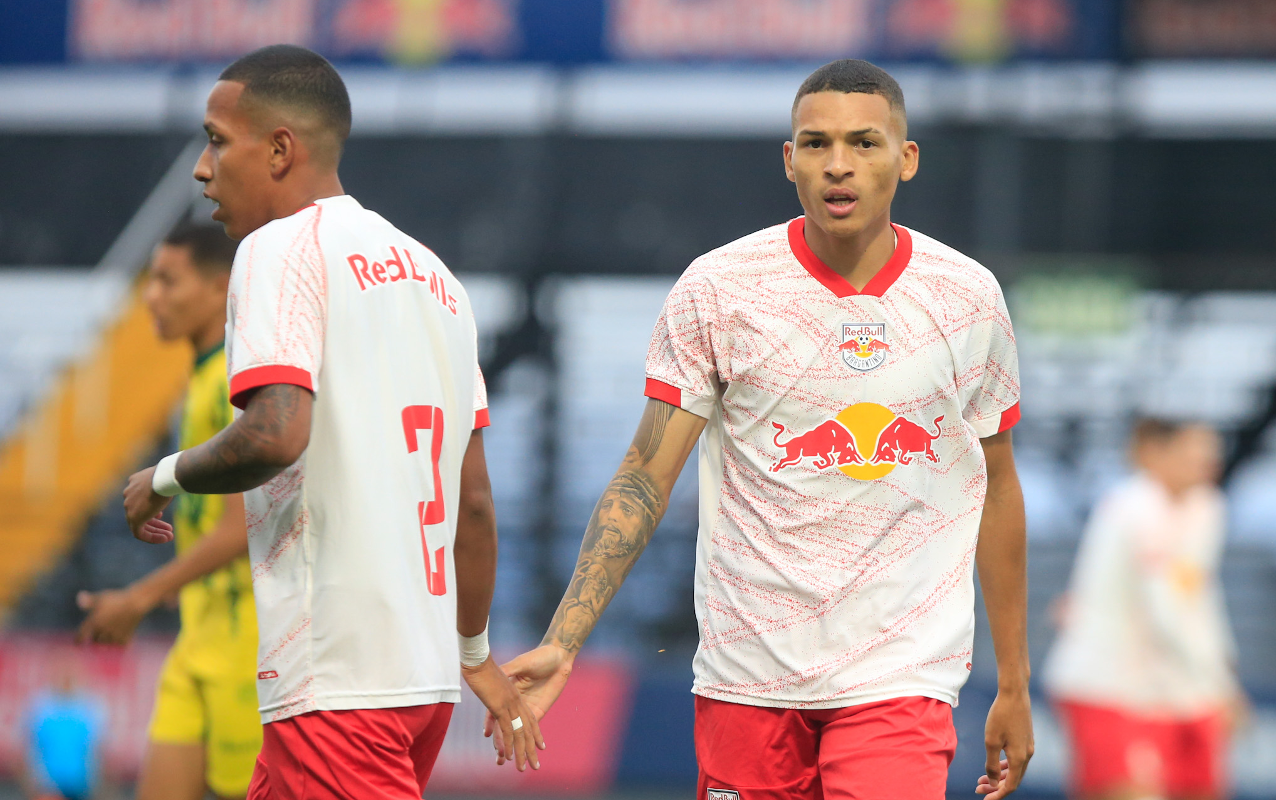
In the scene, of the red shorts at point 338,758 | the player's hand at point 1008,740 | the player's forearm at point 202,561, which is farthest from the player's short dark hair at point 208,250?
the player's hand at point 1008,740

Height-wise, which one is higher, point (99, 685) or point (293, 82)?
point (293, 82)

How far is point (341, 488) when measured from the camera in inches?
113

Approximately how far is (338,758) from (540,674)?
1.54ft

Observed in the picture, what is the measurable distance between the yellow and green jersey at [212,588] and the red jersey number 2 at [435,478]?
147 cm

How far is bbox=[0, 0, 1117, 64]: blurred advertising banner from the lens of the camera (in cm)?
1482

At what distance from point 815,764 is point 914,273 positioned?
3.64ft

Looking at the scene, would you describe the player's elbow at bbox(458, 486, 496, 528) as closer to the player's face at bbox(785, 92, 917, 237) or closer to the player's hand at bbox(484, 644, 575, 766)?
the player's hand at bbox(484, 644, 575, 766)

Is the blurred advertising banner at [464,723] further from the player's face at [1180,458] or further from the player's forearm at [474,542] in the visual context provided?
the player's forearm at [474,542]

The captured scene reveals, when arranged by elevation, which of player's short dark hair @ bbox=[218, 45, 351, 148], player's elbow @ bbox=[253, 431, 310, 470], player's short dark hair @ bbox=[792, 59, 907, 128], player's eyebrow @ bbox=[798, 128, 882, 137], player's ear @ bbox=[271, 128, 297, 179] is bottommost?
player's elbow @ bbox=[253, 431, 310, 470]

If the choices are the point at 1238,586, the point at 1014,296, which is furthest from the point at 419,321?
the point at 1238,586

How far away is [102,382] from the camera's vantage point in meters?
15.5

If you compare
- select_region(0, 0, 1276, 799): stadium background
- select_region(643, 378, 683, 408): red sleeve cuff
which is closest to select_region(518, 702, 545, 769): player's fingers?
select_region(643, 378, 683, 408): red sleeve cuff

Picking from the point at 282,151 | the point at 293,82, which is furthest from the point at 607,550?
the point at 293,82

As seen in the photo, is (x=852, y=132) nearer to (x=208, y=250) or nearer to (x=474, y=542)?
(x=474, y=542)
